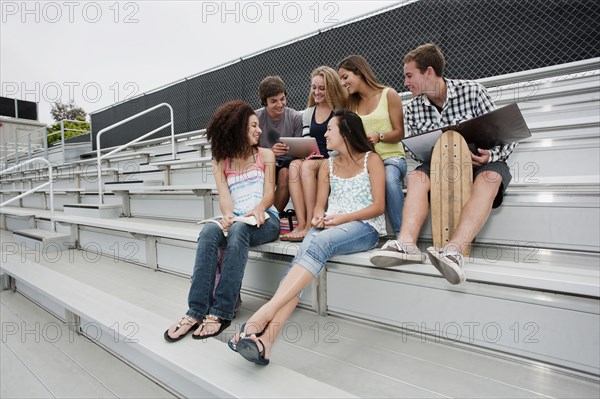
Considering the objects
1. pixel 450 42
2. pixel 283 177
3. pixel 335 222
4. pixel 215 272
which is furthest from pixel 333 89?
pixel 450 42

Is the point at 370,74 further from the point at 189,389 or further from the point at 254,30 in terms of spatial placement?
the point at 254,30

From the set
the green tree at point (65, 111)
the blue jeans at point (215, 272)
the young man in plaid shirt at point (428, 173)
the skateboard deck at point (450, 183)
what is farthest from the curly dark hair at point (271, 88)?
the green tree at point (65, 111)

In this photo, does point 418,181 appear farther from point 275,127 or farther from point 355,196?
point 275,127

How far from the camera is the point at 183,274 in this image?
2.03m

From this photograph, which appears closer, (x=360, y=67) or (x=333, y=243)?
(x=333, y=243)

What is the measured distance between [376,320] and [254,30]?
3.69 metres

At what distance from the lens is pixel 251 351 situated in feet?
3.06

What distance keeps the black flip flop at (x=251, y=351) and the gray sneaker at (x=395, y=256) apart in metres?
0.44

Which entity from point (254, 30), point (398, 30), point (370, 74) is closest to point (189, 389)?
point (370, 74)

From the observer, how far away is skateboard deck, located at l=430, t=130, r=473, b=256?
1157mm

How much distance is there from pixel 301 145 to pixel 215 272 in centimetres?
72

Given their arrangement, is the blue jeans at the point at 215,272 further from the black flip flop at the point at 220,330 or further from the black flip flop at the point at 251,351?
the black flip flop at the point at 251,351

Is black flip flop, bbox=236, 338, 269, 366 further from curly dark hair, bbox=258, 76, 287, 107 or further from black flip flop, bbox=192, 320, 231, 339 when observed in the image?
curly dark hair, bbox=258, 76, 287, 107

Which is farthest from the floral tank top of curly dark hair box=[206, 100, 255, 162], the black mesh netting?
Answer: the black mesh netting
